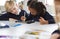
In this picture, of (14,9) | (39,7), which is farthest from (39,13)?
(14,9)

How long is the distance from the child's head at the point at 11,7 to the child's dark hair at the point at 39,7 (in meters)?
0.15

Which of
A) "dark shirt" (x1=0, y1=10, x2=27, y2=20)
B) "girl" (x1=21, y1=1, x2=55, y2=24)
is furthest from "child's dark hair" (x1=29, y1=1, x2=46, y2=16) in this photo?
"dark shirt" (x1=0, y1=10, x2=27, y2=20)

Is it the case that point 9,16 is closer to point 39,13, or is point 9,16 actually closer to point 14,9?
point 14,9

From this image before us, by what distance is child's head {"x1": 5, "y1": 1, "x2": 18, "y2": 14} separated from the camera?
4.77 feet

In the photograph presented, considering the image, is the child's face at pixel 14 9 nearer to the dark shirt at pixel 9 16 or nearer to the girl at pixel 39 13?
the dark shirt at pixel 9 16

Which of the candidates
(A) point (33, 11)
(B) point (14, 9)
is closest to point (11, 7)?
(B) point (14, 9)

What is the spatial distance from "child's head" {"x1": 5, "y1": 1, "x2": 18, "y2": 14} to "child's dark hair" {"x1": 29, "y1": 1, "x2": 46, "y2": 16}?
15 centimetres

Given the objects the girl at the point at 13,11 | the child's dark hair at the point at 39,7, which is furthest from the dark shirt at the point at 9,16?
the child's dark hair at the point at 39,7

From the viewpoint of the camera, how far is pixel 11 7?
1.46 meters

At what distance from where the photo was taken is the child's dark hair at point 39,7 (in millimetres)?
1385

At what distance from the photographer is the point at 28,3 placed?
1.41 meters

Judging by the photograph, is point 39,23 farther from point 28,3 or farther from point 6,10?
point 6,10

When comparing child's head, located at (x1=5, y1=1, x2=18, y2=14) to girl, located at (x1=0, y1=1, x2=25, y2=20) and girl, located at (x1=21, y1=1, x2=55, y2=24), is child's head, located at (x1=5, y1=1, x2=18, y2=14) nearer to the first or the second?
girl, located at (x1=0, y1=1, x2=25, y2=20)

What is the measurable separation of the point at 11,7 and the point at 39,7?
10.8 inches
